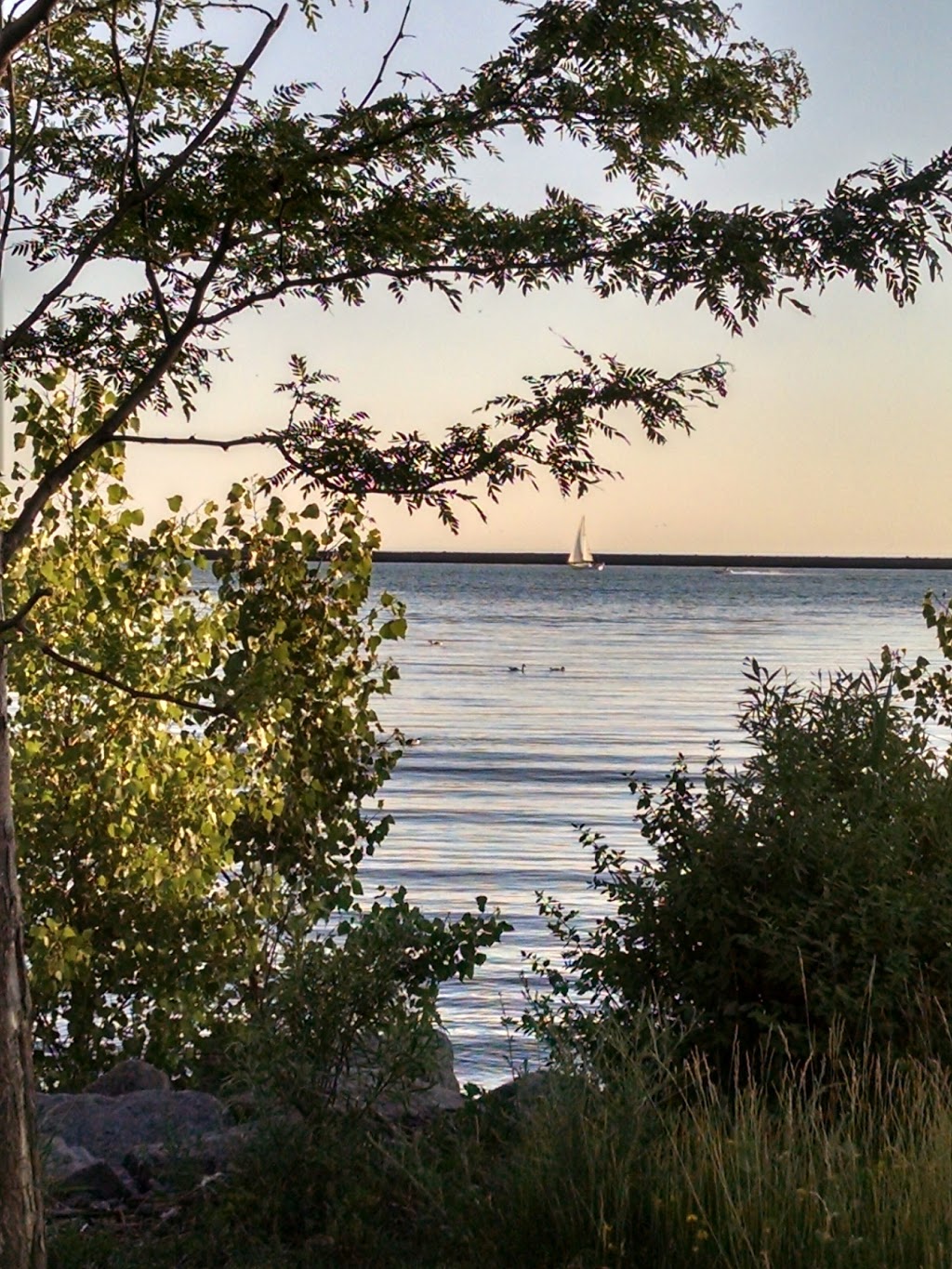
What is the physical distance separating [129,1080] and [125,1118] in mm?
1106

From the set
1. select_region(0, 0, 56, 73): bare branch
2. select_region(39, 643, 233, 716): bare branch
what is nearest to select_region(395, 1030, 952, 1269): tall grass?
select_region(39, 643, 233, 716): bare branch

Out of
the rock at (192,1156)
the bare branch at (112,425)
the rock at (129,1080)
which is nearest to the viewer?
the bare branch at (112,425)

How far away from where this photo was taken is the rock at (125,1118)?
6.68 m

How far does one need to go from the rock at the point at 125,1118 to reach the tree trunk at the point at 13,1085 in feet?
5.26

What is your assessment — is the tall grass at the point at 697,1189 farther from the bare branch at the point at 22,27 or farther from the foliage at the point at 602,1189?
the bare branch at the point at 22,27

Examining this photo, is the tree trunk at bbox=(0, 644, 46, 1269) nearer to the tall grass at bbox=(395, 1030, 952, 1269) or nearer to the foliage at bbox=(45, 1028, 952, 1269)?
the foliage at bbox=(45, 1028, 952, 1269)

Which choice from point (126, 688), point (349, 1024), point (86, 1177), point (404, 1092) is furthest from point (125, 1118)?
point (126, 688)

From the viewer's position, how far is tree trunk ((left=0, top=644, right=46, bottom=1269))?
479 cm

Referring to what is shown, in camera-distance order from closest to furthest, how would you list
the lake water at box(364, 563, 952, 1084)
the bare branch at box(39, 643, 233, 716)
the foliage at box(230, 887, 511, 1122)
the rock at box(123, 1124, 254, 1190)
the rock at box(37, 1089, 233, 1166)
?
the bare branch at box(39, 643, 233, 716)
the foliage at box(230, 887, 511, 1122)
the rock at box(123, 1124, 254, 1190)
the rock at box(37, 1089, 233, 1166)
the lake water at box(364, 563, 952, 1084)

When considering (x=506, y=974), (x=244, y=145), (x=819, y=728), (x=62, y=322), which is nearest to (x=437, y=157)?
(x=244, y=145)

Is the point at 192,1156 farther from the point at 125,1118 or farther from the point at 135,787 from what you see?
the point at 135,787

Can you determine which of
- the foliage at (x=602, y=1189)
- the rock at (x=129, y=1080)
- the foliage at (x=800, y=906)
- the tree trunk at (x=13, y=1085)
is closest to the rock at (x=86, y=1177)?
the foliage at (x=602, y=1189)

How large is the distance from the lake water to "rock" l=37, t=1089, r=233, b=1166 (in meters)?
1.53

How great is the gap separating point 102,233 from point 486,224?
4.46 ft
